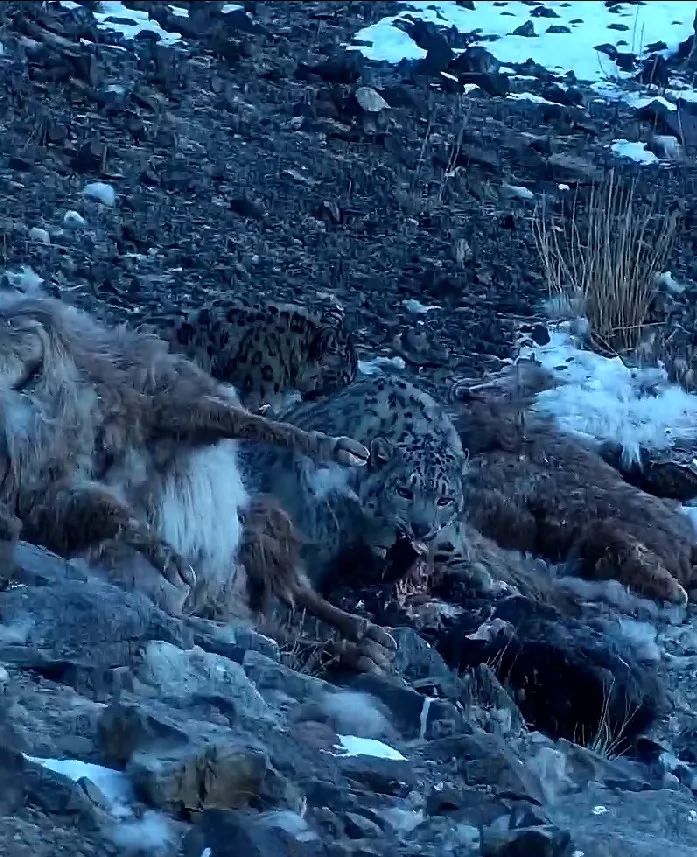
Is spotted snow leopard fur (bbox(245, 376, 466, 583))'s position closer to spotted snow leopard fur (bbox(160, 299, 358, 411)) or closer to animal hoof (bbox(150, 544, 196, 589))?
spotted snow leopard fur (bbox(160, 299, 358, 411))

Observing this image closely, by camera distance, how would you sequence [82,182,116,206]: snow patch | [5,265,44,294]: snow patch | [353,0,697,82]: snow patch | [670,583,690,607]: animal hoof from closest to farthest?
[670,583,690,607]: animal hoof < [5,265,44,294]: snow patch < [82,182,116,206]: snow patch < [353,0,697,82]: snow patch

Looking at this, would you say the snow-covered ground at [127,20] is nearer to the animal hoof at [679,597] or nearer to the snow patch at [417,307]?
the snow patch at [417,307]

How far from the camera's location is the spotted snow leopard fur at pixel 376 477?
540cm

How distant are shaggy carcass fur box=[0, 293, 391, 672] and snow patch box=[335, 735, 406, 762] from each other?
0.94m

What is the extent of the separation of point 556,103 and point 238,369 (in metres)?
6.18

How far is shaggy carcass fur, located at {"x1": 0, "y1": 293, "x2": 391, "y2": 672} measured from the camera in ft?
14.2

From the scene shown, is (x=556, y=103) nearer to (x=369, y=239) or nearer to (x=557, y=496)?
(x=369, y=239)

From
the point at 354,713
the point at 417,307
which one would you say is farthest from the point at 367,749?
the point at 417,307

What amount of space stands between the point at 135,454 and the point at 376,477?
4.00 ft

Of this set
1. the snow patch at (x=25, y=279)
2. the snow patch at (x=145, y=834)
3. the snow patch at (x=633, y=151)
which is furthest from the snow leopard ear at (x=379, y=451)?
the snow patch at (x=633, y=151)

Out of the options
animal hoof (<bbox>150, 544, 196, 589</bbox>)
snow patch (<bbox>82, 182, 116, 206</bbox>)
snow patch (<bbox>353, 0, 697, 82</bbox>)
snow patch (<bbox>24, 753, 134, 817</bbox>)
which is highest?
snow patch (<bbox>24, 753, 134, 817</bbox>)

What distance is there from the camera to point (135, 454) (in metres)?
4.64

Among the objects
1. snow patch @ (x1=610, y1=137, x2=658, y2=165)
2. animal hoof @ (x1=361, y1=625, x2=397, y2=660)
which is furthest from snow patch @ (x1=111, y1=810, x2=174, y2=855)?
snow patch @ (x1=610, y1=137, x2=658, y2=165)

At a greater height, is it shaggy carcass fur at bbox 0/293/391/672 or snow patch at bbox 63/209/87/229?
shaggy carcass fur at bbox 0/293/391/672
